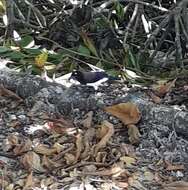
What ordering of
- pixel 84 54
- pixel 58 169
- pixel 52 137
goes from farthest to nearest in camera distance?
pixel 84 54 < pixel 52 137 < pixel 58 169

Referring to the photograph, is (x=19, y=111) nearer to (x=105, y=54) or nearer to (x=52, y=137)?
(x=52, y=137)

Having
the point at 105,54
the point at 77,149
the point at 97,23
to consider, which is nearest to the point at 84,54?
the point at 105,54

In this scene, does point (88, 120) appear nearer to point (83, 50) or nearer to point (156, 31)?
point (83, 50)

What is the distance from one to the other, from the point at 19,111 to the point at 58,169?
1.33 feet

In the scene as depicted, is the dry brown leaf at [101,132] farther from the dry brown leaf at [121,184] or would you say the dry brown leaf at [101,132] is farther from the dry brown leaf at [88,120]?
the dry brown leaf at [121,184]

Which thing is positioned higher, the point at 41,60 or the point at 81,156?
the point at 41,60

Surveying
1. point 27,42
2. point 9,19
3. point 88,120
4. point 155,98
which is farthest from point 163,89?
point 9,19

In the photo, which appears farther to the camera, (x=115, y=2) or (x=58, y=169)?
(x=115, y=2)

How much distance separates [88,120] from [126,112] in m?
0.15

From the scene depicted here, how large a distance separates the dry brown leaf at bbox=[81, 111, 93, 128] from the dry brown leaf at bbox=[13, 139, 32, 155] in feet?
0.74

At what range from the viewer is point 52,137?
6.92 feet

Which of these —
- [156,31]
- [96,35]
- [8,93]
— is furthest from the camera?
[96,35]

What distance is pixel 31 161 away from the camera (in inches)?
77.8

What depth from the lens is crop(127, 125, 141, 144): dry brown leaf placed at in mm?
2078
